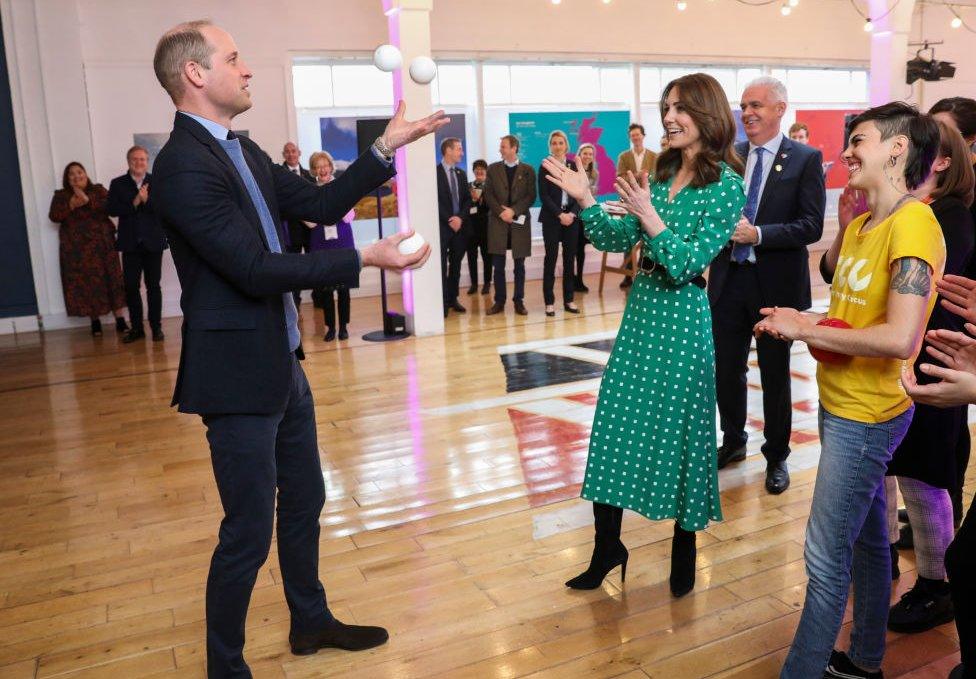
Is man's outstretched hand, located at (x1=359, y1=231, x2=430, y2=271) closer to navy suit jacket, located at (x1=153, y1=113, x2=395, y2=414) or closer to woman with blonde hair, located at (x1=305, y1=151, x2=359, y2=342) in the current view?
navy suit jacket, located at (x1=153, y1=113, x2=395, y2=414)

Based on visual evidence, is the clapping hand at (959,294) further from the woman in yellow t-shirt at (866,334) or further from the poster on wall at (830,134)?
the poster on wall at (830,134)

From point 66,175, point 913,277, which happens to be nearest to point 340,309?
point 66,175

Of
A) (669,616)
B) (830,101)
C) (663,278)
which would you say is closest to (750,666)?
(669,616)

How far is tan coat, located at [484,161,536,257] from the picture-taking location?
885 cm

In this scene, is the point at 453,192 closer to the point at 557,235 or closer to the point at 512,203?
the point at 512,203

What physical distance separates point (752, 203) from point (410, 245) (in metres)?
2.21

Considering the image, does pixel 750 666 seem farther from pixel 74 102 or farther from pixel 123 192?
pixel 74 102

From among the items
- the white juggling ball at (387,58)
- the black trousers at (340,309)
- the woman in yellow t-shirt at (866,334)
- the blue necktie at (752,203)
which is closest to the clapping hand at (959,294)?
the woman in yellow t-shirt at (866,334)

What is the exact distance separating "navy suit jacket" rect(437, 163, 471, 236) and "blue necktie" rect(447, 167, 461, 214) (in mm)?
26

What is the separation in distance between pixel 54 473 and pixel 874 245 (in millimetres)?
4167

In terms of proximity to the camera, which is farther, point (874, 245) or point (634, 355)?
point (634, 355)

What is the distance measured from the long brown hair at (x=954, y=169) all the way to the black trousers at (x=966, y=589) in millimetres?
1083

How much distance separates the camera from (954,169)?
7.40 feet

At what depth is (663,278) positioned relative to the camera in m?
2.74
